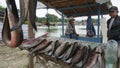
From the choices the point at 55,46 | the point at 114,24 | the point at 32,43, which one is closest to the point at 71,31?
the point at 32,43

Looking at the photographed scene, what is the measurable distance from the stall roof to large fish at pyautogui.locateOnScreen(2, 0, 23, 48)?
5.97 meters

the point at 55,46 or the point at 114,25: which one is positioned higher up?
the point at 114,25

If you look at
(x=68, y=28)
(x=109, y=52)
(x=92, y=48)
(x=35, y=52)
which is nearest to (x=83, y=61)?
(x=92, y=48)

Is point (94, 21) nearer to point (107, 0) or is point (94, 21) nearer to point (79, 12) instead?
point (79, 12)

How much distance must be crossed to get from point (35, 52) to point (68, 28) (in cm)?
371

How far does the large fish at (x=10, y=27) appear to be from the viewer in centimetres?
167

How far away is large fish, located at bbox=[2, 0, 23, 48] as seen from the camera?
167cm

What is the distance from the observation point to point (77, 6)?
841cm

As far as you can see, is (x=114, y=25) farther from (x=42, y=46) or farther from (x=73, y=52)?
(x=42, y=46)

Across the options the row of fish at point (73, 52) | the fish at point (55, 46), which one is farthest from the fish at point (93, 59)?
the fish at point (55, 46)

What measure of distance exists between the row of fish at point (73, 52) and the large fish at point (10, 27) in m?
2.50

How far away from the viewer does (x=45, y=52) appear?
18.5 feet

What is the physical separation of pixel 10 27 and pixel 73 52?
3176 mm

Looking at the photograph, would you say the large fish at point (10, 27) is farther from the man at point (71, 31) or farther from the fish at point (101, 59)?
the man at point (71, 31)
